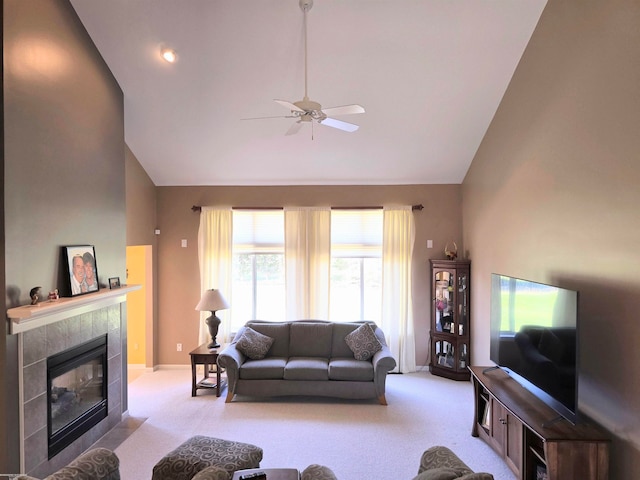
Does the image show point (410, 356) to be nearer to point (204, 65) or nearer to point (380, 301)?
point (380, 301)

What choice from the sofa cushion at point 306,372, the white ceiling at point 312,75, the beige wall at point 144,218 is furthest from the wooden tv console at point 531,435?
the beige wall at point 144,218

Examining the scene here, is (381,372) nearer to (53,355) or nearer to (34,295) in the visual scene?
(53,355)

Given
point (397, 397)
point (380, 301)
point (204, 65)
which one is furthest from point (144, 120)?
point (397, 397)

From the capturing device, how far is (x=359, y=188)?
623cm

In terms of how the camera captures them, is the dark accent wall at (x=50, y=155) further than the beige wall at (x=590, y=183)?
Yes

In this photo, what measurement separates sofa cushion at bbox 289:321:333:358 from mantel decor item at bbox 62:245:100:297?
103 inches

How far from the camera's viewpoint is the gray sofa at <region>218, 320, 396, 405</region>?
190 inches

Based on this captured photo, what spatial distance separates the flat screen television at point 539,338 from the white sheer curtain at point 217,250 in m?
3.86

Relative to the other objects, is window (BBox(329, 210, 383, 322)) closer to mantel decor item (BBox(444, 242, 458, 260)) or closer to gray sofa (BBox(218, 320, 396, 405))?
gray sofa (BBox(218, 320, 396, 405))

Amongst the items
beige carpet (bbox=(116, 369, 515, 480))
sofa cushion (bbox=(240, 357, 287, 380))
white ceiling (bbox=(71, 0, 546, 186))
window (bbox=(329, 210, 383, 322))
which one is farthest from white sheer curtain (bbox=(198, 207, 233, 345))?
window (bbox=(329, 210, 383, 322))

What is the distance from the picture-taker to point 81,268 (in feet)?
11.9

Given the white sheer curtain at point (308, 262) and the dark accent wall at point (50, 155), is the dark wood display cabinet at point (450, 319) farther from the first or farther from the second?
the dark accent wall at point (50, 155)

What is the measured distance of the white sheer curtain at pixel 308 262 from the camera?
6.13 metres

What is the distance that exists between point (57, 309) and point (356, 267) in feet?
13.6
